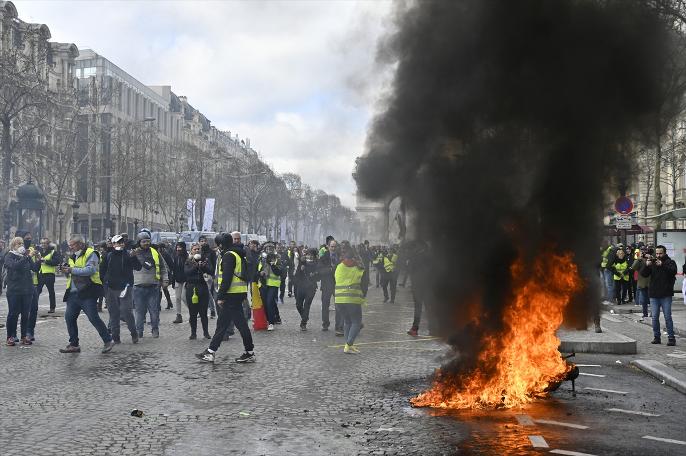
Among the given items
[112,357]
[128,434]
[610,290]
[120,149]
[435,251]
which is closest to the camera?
[128,434]

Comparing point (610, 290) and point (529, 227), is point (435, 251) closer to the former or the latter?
point (529, 227)

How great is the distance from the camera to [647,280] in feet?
52.0

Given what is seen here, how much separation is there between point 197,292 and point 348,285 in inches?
106

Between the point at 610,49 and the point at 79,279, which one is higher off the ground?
the point at 610,49

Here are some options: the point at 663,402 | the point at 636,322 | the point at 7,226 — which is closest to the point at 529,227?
the point at 663,402

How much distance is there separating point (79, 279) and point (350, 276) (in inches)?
150

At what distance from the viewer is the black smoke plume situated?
8.06m

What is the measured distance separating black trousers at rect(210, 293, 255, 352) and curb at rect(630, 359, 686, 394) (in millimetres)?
4984

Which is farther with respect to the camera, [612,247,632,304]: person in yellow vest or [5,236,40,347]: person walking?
[612,247,632,304]: person in yellow vest

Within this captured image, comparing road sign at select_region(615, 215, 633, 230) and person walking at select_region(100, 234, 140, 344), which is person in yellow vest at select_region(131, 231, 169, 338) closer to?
person walking at select_region(100, 234, 140, 344)

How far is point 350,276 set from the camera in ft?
37.1

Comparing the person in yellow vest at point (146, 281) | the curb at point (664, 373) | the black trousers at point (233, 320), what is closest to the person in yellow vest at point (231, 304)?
the black trousers at point (233, 320)

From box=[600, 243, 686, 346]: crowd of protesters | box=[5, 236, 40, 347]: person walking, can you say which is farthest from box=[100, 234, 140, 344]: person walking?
box=[600, 243, 686, 346]: crowd of protesters

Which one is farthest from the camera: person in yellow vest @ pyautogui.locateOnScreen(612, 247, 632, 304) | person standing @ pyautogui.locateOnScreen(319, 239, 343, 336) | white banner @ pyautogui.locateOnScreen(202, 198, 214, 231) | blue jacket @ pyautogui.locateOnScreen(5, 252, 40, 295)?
white banner @ pyautogui.locateOnScreen(202, 198, 214, 231)
